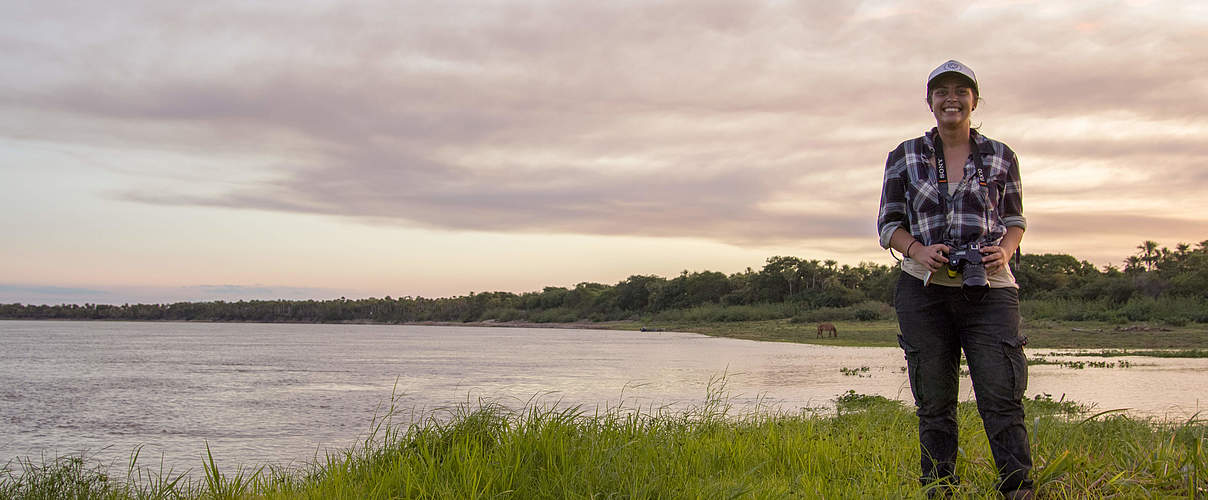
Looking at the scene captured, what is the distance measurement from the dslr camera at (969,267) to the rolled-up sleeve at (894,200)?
39 centimetres

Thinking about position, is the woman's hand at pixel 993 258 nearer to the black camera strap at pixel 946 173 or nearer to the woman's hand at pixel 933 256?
the woman's hand at pixel 933 256

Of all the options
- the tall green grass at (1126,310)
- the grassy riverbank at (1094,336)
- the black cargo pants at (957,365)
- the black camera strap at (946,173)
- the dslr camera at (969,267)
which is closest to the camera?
the dslr camera at (969,267)

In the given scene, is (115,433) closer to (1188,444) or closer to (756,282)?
(1188,444)

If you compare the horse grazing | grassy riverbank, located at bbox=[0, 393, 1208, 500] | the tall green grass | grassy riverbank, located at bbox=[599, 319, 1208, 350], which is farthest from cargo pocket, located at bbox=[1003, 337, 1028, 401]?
the horse grazing

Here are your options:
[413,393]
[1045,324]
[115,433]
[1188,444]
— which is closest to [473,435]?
[1188,444]

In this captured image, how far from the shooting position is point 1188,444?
565 cm

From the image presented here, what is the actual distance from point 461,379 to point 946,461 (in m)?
18.7

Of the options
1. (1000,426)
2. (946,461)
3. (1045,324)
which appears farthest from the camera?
(1045,324)

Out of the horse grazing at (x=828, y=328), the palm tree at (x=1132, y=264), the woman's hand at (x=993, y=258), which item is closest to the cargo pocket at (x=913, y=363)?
the woman's hand at (x=993, y=258)

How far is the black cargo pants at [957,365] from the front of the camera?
362 cm

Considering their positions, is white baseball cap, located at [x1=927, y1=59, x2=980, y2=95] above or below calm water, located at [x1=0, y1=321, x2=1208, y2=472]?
above

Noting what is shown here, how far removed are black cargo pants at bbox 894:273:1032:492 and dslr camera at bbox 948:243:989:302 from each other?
0.15 meters

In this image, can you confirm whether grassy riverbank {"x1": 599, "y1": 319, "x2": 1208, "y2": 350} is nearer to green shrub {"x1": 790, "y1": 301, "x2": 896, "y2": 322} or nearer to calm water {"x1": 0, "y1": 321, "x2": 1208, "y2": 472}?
calm water {"x1": 0, "y1": 321, "x2": 1208, "y2": 472}

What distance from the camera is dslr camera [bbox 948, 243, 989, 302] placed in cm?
352
